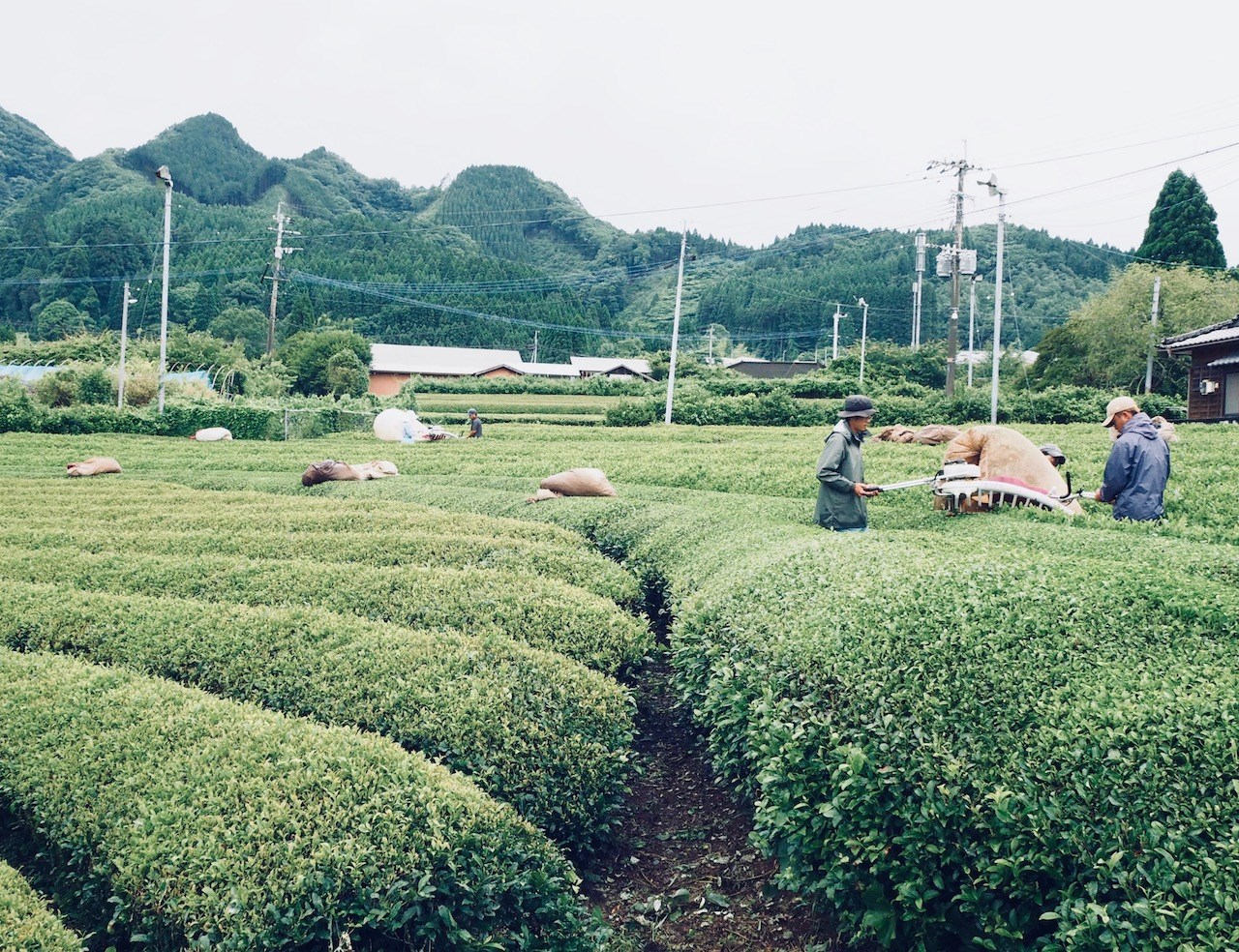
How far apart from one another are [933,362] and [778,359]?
28.6 m

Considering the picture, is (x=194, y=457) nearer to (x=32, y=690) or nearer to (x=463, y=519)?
(x=463, y=519)

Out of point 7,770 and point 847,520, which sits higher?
point 847,520

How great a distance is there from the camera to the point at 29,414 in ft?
110

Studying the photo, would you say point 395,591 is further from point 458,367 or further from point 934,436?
point 458,367

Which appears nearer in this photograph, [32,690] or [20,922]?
[20,922]

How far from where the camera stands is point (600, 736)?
206 inches

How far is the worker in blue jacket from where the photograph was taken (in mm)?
8141

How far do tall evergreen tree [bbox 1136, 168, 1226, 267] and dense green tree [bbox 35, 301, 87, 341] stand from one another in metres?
71.0

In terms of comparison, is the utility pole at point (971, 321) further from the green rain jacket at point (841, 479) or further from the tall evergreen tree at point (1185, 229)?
the green rain jacket at point (841, 479)

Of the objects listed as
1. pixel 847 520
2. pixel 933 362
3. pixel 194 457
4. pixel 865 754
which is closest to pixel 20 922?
pixel 865 754

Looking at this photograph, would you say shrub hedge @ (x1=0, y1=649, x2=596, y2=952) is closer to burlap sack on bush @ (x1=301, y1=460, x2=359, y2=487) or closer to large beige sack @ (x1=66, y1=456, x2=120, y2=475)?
burlap sack on bush @ (x1=301, y1=460, x2=359, y2=487)

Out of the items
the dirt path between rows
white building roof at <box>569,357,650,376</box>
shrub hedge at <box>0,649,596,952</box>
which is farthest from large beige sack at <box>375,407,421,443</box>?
white building roof at <box>569,357,650,376</box>

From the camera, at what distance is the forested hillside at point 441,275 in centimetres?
7500

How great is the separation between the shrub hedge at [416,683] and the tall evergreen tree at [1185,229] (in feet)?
176
